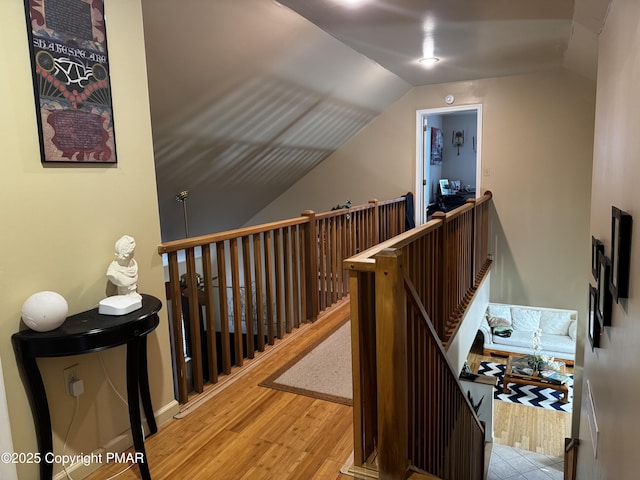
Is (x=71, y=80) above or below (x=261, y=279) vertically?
above

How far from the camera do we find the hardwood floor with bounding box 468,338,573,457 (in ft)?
18.7

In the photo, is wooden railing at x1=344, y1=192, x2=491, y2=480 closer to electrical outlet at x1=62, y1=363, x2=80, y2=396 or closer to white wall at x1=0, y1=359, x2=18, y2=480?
electrical outlet at x1=62, y1=363, x2=80, y2=396

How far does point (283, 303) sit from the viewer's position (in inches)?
148

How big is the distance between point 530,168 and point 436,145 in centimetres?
348

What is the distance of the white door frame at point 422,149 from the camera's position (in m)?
5.78

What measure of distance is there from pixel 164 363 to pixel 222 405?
0.45 meters

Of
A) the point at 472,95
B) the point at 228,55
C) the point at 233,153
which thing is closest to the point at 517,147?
the point at 472,95

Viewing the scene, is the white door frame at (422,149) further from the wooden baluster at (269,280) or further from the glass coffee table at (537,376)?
the wooden baluster at (269,280)

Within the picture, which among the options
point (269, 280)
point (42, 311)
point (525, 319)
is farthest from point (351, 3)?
point (525, 319)

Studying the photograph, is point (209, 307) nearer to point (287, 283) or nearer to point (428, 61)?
point (287, 283)

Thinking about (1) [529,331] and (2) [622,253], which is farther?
(1) [529,331]

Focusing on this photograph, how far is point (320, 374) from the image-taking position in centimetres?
288

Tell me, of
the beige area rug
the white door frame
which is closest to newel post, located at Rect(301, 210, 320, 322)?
the beige area rug

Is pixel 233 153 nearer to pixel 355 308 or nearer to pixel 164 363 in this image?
pixel 164 363
